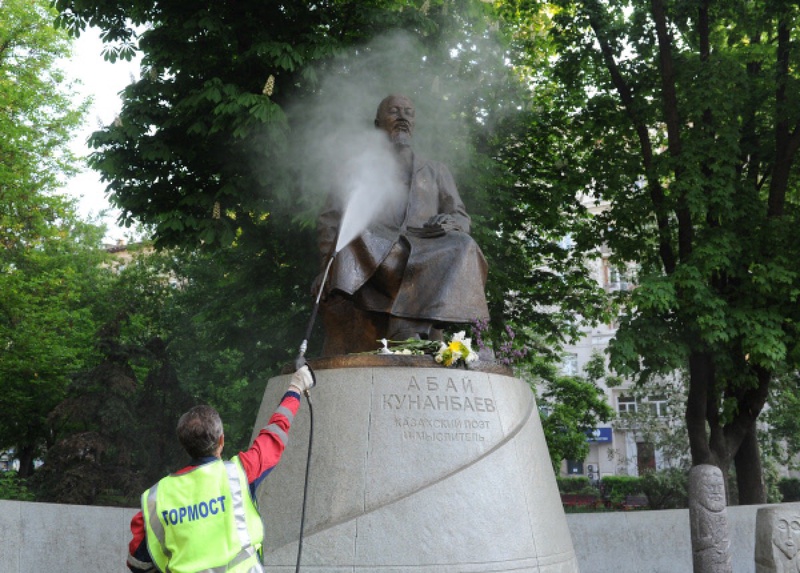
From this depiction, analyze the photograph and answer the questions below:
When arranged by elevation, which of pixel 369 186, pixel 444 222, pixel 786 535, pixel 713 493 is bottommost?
pixel 786 535

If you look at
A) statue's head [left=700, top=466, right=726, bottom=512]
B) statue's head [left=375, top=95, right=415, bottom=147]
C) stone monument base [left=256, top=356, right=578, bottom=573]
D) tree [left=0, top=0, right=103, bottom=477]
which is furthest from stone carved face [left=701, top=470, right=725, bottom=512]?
tree [left=0, top=0, right=103, bottom=477]

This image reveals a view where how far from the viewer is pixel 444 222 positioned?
7781 mm

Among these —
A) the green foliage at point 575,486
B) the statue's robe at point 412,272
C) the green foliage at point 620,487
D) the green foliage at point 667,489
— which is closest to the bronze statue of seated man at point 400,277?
the statue's robe at point 412,272

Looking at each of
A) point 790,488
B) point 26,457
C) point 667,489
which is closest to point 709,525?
point 667,489

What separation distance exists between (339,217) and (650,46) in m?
9.21

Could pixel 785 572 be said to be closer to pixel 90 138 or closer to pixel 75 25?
pixel 90 138

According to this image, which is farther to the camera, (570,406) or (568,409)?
(570,406)

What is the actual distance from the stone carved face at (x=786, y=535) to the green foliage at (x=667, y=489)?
1352 cm

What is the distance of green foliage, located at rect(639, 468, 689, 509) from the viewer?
22750 mm

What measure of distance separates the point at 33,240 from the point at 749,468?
18.2 metres

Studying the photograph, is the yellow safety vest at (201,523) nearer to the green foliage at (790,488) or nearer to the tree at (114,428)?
the tree at (114,428)

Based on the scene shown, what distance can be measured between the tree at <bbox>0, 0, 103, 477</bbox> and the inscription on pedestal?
16700mm

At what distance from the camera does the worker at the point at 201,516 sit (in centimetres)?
315

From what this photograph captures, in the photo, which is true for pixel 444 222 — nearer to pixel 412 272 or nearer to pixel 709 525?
pixel 412 272
